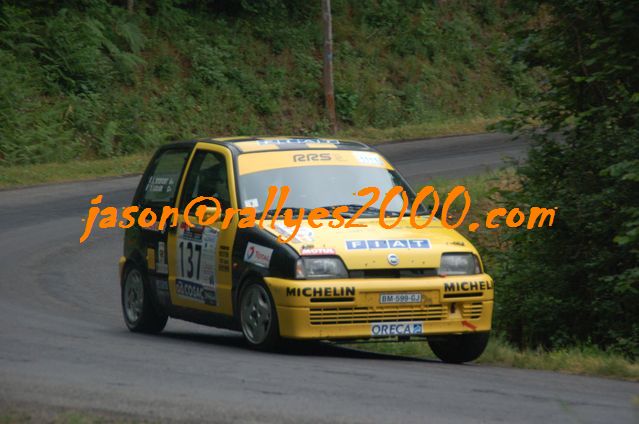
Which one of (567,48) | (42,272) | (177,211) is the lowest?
(42,272)

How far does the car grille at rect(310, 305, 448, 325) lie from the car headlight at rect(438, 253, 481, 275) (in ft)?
1.05

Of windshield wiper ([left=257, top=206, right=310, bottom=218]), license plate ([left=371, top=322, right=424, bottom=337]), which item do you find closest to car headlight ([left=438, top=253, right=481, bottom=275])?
license plate ([left=371, top=322, right=424, bottom=337])

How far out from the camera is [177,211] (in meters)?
12.0

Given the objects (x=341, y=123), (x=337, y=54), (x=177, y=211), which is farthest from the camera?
(x=337, y=54)

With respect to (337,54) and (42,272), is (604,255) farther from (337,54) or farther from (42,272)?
(337,54)

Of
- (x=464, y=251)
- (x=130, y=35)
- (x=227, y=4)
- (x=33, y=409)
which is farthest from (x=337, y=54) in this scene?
(x=33, y=409)

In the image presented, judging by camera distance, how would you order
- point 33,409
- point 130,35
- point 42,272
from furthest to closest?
point 130,35 → point 42,272 → point 33,409

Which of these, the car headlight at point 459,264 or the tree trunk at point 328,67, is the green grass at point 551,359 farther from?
the tree trunk at point 328,67

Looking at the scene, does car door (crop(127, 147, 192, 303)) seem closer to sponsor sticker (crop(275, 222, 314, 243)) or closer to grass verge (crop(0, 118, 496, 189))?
sponsor sticker (crop(275, 222, 314, 243))

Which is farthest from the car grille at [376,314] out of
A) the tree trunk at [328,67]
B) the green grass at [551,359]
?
the tree trunk at [328,67]

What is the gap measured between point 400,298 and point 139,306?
3369mm

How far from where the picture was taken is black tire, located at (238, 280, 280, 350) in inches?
400

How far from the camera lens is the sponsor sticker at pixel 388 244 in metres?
10.2

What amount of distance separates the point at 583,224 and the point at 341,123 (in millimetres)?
25291
